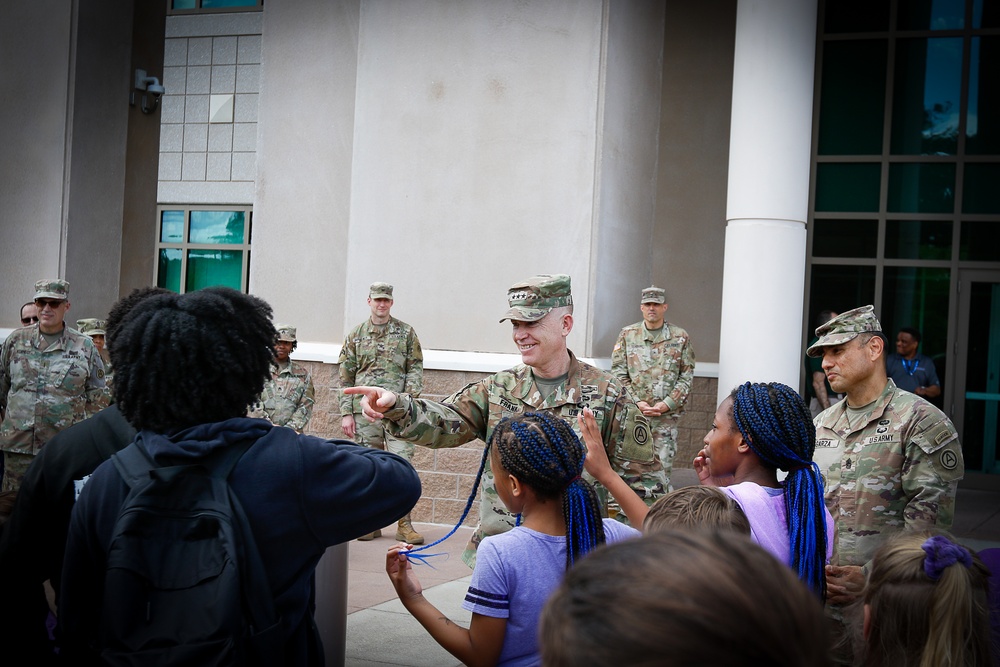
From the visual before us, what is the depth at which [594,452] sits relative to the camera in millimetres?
3236

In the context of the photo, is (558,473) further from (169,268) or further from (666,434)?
(169,268)

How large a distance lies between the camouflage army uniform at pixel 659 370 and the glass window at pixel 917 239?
3.57m

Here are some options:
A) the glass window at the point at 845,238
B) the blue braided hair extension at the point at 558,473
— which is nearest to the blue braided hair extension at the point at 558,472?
the blue braided hair extension at the point at 558,473

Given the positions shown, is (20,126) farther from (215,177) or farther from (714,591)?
(714,591)

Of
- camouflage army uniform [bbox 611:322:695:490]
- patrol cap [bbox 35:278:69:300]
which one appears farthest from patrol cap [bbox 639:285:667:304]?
Result: patrol cap [bbox 35:278:69:300]

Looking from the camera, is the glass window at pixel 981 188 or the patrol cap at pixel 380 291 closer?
the patrol cap at pixel 380 291

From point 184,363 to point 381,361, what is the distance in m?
6.76

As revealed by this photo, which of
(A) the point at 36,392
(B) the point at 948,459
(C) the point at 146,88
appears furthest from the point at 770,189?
(C) the point at 146,88

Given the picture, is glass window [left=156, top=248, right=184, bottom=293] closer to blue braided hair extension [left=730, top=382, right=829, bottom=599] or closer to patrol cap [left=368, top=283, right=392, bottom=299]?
patrol cap [left=368, top=283, right=392, bottom=299]

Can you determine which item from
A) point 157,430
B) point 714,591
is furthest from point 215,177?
point 714,591

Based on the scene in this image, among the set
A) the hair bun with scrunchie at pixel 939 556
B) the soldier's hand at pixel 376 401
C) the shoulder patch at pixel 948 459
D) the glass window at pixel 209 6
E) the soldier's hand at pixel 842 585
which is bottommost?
the soldier's hand at pixel 842 585

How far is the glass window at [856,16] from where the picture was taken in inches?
469

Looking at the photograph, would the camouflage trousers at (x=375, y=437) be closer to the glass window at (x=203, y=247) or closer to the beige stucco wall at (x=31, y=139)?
the glass window at (x=203, y=247)

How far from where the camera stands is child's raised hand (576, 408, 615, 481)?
3.20 metres
